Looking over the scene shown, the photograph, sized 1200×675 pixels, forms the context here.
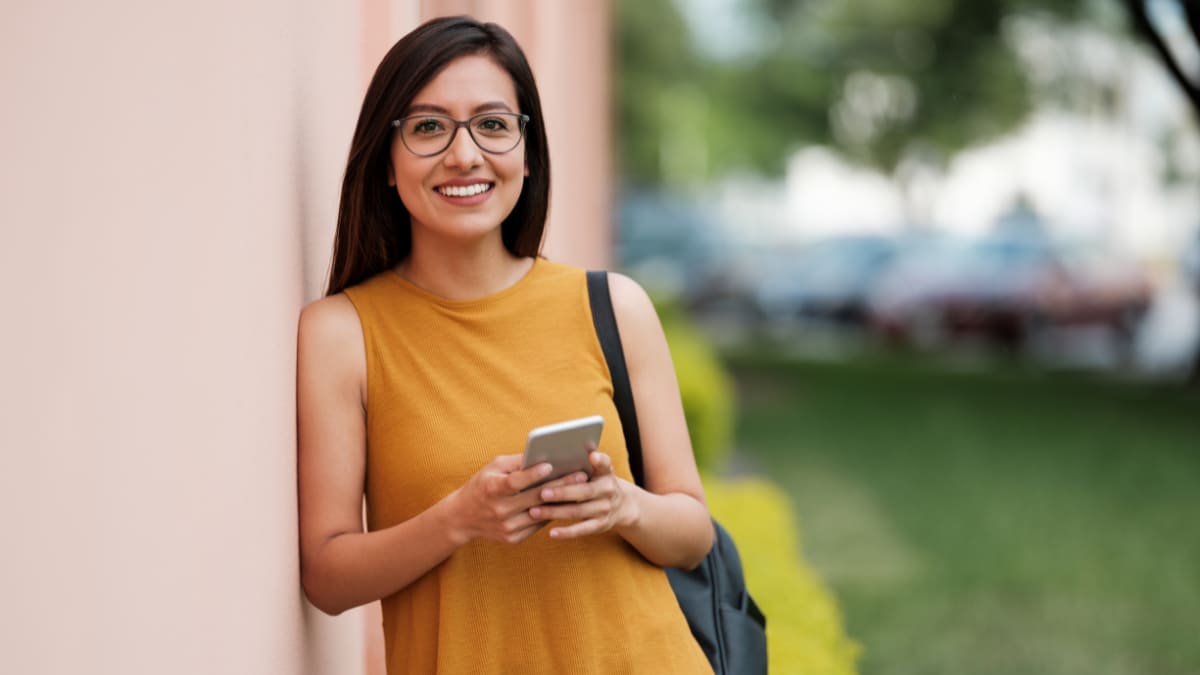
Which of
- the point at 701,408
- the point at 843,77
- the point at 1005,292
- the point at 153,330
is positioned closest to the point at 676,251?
the point at 843,77

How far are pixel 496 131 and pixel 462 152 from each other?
3.9 inches

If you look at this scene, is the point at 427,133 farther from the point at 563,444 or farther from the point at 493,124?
the point at 563,444

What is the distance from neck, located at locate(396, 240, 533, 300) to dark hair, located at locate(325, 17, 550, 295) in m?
0.08

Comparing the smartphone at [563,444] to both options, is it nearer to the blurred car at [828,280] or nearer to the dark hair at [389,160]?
the dark hair at [389,160]

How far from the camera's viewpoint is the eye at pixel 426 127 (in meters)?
2.30

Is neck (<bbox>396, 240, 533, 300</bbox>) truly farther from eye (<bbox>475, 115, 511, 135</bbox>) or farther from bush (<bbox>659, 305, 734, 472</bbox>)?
bush (<bbox>659, 305, 734, 472</bbox>)

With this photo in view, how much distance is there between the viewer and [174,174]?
1.59 metres

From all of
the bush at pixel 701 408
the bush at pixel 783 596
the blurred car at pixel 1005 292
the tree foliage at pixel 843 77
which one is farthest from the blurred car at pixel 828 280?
the bush at pixel 783 596

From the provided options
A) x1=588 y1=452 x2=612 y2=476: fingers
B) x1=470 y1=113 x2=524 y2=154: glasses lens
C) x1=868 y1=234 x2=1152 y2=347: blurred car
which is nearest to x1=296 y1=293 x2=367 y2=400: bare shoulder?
x1=470 y1=113 x2=524 y2=154: glasses lens

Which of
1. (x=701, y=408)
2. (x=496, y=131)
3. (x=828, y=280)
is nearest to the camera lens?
(x=496, y=131)

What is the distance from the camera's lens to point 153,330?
5.02 ft

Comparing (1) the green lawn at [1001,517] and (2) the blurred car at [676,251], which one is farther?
(2) the blurred car at [676,251]

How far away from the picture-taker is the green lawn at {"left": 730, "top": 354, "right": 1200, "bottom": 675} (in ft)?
23.2

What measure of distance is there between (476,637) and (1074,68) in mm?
21706
